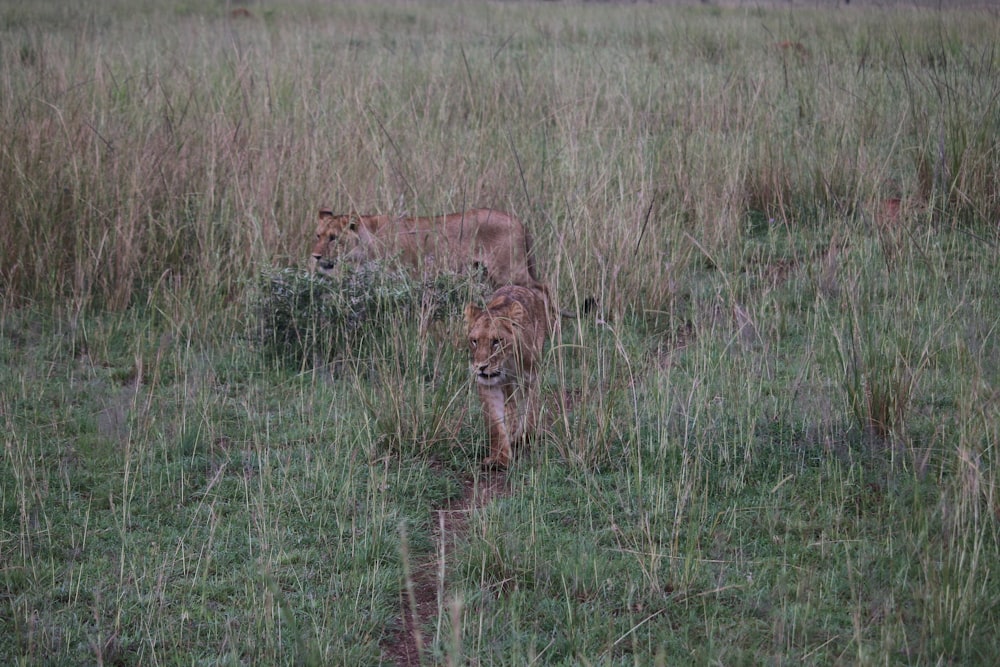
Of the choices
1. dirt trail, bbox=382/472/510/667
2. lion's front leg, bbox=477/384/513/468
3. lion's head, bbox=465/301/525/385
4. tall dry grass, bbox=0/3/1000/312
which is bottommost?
dirt trail, bbox=382/472/510/667

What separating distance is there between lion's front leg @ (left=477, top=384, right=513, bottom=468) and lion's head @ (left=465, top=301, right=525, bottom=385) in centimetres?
7

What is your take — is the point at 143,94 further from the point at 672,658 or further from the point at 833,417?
the point at 672,658

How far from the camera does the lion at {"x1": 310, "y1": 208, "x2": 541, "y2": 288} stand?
5.73 m

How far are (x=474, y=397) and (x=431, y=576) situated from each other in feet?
4.75

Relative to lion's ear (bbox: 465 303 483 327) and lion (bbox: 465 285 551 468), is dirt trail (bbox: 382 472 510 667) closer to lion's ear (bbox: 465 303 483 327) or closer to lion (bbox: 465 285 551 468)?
lion (bbox: 465 285 551 468)

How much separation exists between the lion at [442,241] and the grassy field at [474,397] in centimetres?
21

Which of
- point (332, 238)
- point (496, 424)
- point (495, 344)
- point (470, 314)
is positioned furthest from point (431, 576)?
point (332, 238)

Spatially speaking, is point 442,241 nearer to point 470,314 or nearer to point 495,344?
point 470,314

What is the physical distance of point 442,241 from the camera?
5.82 metres

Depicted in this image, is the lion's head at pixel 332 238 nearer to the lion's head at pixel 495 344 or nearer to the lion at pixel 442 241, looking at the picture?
the lion at pixel 442 241

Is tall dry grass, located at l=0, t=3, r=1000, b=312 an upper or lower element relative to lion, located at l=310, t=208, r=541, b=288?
upper

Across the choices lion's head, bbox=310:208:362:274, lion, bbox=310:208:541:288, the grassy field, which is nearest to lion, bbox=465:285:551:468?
the grassy field

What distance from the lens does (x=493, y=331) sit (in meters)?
4.10

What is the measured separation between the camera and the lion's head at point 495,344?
160 inches
